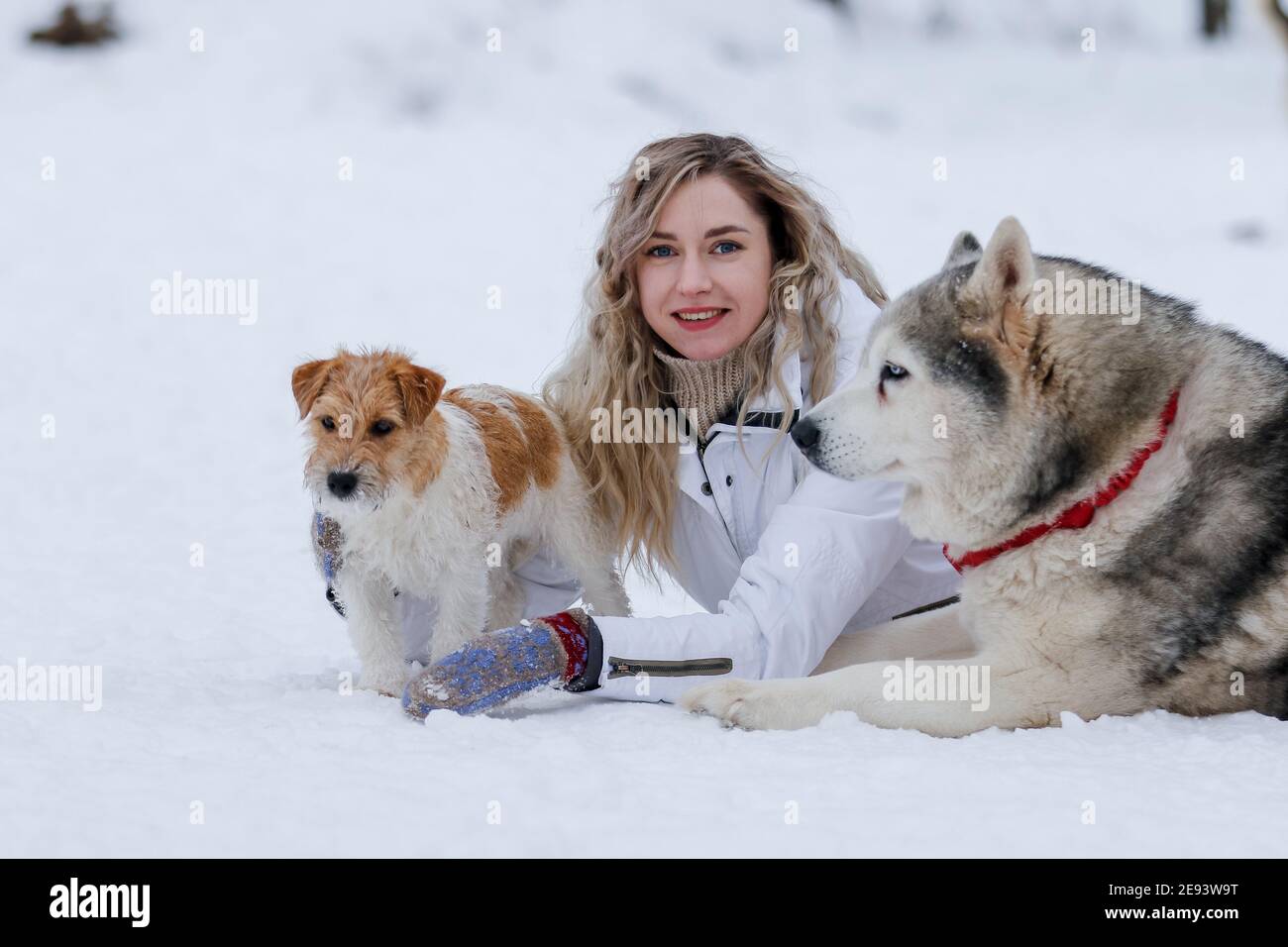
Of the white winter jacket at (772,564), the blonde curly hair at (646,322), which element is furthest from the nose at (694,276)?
the white winter jacket at (772,564)

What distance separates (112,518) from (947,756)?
5.71 m

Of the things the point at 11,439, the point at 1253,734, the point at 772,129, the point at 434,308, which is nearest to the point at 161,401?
the point at 11,439

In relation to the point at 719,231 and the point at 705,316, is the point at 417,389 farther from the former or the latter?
the point at 719,231

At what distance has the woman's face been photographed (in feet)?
13.0

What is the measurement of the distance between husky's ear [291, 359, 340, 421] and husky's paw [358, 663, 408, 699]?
0.82 metres

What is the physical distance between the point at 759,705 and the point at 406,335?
8.17m

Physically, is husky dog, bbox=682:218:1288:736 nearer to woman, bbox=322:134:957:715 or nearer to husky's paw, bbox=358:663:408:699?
woman, bbox=322:134:957:715

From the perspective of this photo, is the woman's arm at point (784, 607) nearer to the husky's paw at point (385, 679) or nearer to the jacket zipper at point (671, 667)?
the jacket zipper at point (671, 667)

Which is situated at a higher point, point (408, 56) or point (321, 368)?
point (408, 56)

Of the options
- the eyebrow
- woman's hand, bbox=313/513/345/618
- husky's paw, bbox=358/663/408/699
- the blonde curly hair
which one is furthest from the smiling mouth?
husky's paw, bbox=358/663/408/699

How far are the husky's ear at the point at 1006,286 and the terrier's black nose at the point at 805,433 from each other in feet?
1.68

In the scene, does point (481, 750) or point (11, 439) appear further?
point (11, 439)

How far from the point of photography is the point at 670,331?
4.08m

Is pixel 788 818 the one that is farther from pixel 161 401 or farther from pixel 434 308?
pixel 434 308
